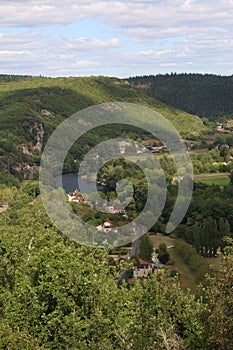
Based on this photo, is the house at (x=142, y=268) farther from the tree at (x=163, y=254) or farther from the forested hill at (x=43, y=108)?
the forested hill at (x=43, y=108)

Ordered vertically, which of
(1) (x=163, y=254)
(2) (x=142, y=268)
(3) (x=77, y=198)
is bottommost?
(3) (x=77, y=198)

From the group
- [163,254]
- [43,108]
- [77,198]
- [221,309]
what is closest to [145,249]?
[163,254]

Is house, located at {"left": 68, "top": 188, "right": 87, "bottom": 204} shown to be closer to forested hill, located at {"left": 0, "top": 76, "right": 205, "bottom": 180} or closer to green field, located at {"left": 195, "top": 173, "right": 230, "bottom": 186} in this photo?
green field, located at {"left": 195, "top": 173, "right": 230, "bottom": 186}

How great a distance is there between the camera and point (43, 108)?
454 ft

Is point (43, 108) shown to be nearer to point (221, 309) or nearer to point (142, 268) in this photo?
point (142, 268)

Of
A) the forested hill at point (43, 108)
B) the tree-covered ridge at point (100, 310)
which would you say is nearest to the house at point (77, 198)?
the forested hill at point (43, 108)

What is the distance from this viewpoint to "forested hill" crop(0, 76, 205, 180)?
109 m

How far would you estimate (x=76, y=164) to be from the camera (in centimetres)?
10594

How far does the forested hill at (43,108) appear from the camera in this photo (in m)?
109

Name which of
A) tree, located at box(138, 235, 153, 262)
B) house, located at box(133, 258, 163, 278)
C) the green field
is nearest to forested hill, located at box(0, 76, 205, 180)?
the green field

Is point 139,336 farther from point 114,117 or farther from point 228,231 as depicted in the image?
point 114,117

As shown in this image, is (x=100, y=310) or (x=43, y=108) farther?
(x=43, y=108)

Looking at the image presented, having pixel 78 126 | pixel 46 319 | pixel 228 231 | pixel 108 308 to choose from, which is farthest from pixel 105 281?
pixel 78 126

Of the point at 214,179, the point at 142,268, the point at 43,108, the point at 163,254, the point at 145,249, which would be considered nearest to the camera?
the point at 142,268
